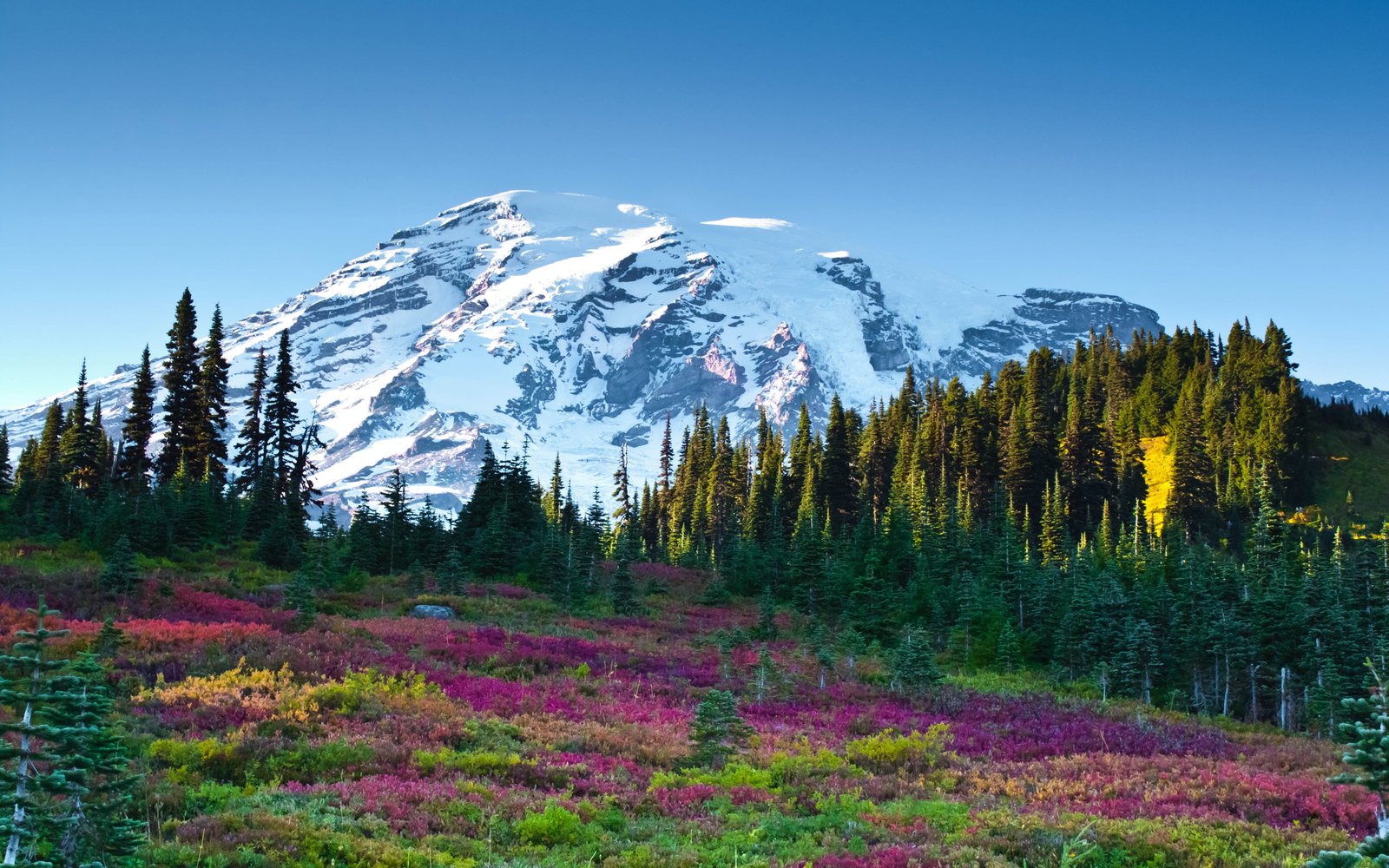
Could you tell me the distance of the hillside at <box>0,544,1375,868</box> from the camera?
44.6ft

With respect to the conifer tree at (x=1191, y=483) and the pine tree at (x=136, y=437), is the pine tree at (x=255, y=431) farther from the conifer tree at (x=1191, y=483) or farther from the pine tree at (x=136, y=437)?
the conifer tree at (x=1191, y=483)

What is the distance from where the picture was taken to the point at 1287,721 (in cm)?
4022

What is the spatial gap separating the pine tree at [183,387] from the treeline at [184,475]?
67mm

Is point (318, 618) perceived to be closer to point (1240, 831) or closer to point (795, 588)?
point (1240, 831)

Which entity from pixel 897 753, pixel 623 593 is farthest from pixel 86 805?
pixel 623 593

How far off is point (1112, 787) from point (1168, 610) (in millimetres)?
29949

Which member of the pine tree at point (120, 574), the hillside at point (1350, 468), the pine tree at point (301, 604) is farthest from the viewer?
the hillside at point (1350, 468)

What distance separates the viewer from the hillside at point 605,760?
13.6 m

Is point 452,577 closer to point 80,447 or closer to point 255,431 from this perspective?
point 255,431

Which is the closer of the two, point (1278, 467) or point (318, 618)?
point (318, 618)

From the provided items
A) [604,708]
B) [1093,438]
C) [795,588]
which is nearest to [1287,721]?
[795,588]

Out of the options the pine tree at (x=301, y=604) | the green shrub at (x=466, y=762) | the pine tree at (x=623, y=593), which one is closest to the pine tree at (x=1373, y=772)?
the green shrub at (x=466, y=762)

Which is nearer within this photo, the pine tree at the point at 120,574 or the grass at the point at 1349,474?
the pine tree at the point at 120,574

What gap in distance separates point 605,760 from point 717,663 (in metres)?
15.8
